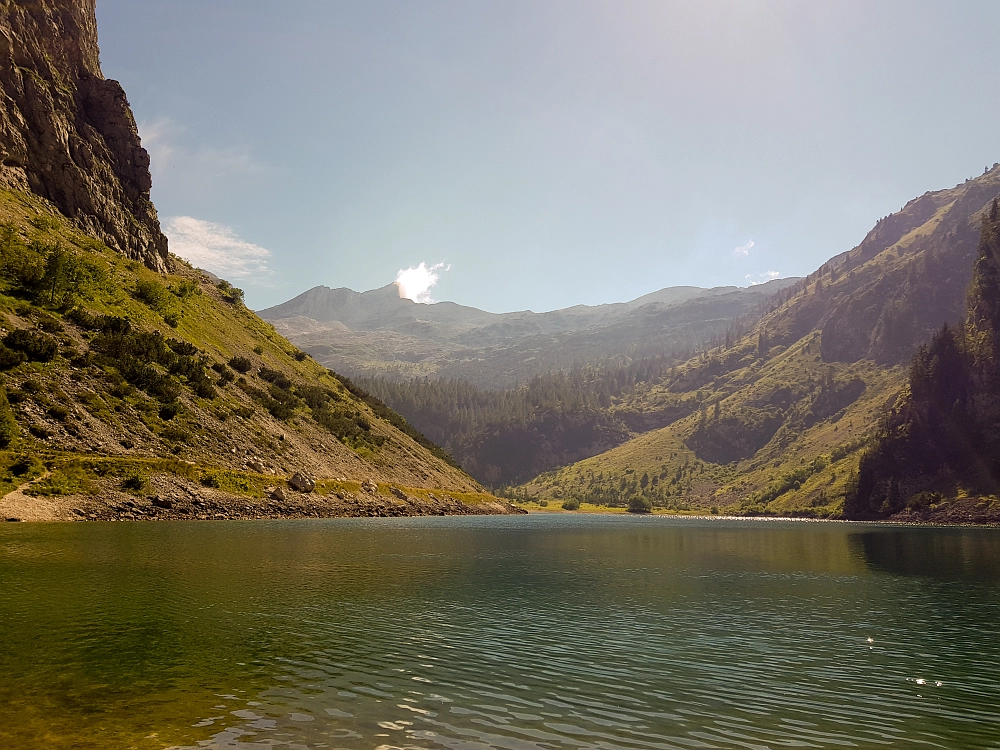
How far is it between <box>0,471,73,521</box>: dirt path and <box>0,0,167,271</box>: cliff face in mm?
90472

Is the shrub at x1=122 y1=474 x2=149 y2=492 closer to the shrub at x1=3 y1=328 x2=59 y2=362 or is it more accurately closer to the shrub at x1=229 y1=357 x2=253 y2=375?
the shrub at x1=3 y1=328 x2=59 y2=362

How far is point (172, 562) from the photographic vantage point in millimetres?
46969

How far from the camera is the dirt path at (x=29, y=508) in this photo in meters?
68.3

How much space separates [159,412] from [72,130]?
93238mm

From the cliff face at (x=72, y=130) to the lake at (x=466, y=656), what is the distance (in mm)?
118619

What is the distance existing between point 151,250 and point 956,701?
183 metres

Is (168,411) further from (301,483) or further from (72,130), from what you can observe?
(72,130)

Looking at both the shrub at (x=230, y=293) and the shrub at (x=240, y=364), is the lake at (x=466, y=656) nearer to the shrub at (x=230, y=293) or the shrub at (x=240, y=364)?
the shrub at (x=240, y=364)

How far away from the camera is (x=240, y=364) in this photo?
143500 mm

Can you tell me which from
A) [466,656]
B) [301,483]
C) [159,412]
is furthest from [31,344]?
[466,656]

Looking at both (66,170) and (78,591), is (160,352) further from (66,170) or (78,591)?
(78,591)

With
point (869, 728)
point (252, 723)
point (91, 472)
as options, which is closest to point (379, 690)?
point (252, 723)

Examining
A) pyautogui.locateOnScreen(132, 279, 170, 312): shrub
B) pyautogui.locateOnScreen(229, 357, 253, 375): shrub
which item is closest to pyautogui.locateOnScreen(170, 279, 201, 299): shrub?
pyautogui.locateOnScreen(132, 279, 170, 312): shrub

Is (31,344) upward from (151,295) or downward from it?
downward
